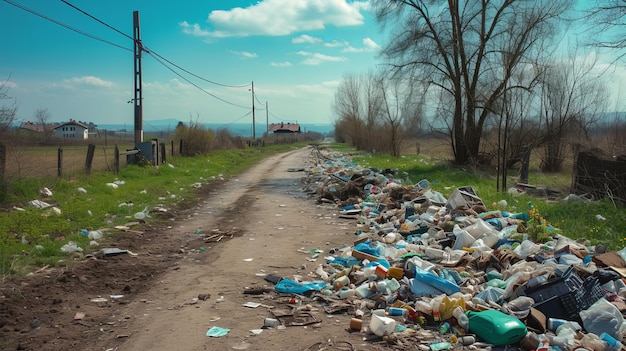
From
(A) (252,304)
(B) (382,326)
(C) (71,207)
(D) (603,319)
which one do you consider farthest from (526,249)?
(C) (71,207)

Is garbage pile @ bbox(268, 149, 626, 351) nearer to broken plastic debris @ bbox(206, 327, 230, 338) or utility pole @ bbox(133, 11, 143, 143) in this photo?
broken plastic debris @ bbox(206, 327, 230, 338)

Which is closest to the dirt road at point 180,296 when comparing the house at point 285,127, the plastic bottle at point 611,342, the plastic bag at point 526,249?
the plastic bottle at point 611,342

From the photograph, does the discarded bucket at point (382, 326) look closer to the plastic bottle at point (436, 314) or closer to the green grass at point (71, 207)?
the plastic bottle at point (436, 314)

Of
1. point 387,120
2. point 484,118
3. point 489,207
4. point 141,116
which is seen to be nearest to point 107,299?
point 489,207

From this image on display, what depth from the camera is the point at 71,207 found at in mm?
9086

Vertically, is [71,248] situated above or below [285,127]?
below

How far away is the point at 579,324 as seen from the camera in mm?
4172

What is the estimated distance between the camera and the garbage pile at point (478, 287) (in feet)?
12.9

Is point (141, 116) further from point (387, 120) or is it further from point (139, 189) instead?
Result: point (387, 120)

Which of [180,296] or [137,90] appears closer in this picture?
[180,296]

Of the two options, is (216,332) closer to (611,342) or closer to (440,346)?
(440,346)

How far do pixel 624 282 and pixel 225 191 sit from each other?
37.1ft

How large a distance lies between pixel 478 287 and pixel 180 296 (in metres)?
3.27

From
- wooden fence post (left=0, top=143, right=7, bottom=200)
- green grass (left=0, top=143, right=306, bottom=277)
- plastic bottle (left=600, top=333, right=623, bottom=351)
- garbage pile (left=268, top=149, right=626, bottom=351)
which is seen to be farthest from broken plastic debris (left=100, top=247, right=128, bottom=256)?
plastic bottle (left=600, top=333, right=623, bottom=351)
